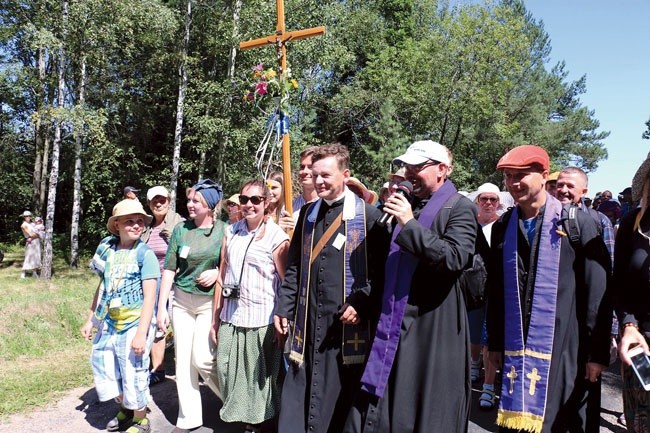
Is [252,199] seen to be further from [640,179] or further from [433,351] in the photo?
[640,179]

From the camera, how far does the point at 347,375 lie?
134 inches

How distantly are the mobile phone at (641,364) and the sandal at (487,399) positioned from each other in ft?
8.41

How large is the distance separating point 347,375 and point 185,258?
1.90 metres

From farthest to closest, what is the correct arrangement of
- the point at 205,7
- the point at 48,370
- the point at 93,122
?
the point at 205,7, the point at 93,122, the point at 48,370

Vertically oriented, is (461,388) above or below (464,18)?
below

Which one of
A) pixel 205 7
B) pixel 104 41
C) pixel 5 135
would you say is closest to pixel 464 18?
pixel 205 7

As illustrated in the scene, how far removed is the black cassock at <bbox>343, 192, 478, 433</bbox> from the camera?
2.86m

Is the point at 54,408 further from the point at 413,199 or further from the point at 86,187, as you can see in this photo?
the point at 86,187

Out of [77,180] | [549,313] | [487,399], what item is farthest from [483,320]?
[77,180]

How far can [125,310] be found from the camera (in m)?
4.30

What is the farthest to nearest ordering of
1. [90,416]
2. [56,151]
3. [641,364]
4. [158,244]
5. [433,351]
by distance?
[56,151]
[158,244]
[90,416]
[433,351]
[641,364]

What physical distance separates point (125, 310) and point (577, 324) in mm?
3349

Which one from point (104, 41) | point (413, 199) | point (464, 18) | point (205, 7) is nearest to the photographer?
point (413, 199)

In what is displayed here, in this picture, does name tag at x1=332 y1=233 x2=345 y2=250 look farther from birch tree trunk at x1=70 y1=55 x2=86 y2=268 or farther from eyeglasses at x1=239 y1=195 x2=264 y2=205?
birch tree trunk at x1=70 y1=55 x2=86 y2=268
